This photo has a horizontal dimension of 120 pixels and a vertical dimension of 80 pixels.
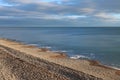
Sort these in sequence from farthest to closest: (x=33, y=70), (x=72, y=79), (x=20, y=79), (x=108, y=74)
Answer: (x=108, y=74) < (x=33, y=70) < (x=72, y=79) < (x=20, y=79)

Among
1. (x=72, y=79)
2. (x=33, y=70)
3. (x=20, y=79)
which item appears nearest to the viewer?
(x=20, y=79)

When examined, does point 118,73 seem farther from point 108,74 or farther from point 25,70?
point 25,70

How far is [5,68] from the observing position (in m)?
21.7

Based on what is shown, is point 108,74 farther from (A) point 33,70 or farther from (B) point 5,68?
(B) point 5,68

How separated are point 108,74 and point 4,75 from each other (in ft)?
31.0

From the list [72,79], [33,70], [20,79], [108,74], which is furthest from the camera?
[108,74]

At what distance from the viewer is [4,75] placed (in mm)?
19062

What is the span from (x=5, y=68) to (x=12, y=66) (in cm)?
91

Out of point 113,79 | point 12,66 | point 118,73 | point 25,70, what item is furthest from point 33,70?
point 118,73

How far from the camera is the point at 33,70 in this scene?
21172mm

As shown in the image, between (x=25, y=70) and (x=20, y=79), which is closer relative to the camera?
(x=20, y=79)

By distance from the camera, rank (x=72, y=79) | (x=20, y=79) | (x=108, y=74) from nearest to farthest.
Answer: (x=20, y=79), (x=72, y=79), (x=108, y=74)

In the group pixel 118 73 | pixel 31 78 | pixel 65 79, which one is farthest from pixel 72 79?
pixel 118 73

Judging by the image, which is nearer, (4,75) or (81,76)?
(4,75)
